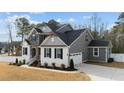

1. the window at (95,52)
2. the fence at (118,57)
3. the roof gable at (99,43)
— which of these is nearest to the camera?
the fence at (118,57)

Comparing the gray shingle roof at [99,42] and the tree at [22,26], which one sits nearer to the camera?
the tree at [22,26]

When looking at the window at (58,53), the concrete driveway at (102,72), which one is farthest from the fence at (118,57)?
the window at (58,53)

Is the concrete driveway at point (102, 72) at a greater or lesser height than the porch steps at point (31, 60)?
lesser

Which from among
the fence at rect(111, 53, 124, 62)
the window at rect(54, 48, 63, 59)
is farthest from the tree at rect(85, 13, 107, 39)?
the window at rect(54, 48, 63, 59)

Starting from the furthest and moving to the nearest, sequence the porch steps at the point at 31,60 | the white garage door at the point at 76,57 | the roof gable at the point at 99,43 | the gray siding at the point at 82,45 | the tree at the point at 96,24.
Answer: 1. the gray siding at the point at 82,45
2. the white garage door at the point at 76,57
3. the roof gable at the point at 99,43
4. the porch steps at the point at 31,60
5. the tree at the point at 96,24

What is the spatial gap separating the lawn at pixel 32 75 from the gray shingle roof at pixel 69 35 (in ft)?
9.29

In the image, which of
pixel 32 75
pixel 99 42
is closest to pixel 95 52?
pixel 99 42

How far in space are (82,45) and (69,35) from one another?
1.52 meters

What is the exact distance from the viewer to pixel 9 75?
9.91 metres

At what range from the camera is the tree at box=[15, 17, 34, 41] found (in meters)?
10.7

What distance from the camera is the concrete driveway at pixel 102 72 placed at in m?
9.83

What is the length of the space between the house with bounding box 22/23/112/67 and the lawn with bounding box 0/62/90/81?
145cm

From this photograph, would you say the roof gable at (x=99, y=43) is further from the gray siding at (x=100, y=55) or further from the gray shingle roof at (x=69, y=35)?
the gray shingle roof at (x=69, y=35)

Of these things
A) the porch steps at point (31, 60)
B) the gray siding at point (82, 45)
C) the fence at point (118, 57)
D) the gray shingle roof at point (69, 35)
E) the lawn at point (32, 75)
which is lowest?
the lawn at point (32, 75)
